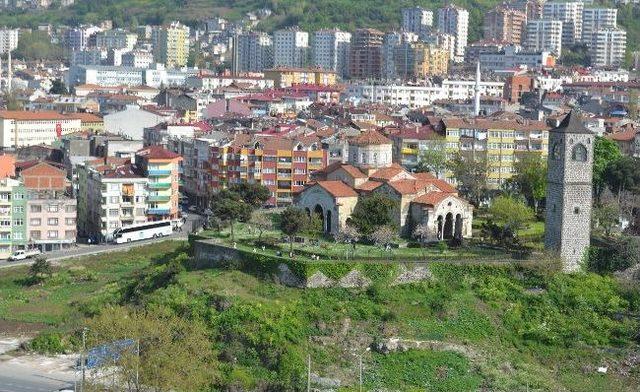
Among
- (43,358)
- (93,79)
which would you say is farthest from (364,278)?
(93,79)

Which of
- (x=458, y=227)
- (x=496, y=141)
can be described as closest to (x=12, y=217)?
(x=458, y=227)

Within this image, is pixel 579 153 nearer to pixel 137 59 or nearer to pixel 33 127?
pixel 33 127

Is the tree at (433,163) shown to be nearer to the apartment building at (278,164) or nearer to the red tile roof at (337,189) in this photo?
the apartment building at (278,164)

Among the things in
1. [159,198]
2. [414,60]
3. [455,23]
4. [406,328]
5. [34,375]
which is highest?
[455,23]

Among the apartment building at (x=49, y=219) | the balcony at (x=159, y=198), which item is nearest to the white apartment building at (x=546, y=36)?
the balcony at (x=159, y=198)

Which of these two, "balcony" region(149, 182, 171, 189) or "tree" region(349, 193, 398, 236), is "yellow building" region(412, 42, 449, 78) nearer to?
"balcony" region(149, 182, 171, 189)

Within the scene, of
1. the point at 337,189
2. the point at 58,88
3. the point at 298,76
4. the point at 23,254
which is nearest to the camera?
the point at 337,189
